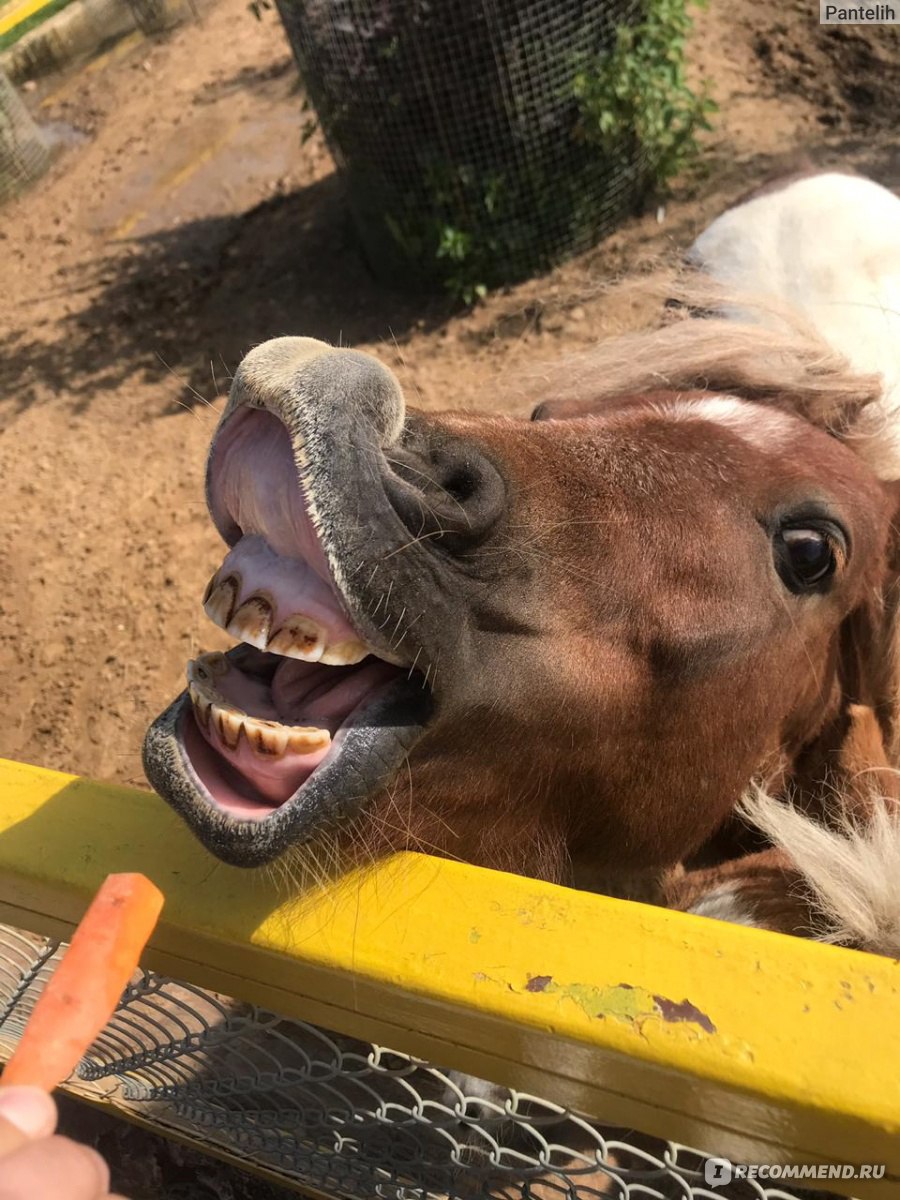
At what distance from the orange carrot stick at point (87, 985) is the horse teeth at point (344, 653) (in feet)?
1.20

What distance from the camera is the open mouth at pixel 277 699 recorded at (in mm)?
1148

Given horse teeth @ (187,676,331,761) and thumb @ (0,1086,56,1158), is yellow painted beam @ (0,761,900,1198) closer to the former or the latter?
horse teeth @ (187,676,331,761)

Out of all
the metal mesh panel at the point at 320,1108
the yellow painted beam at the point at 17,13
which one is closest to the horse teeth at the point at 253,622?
the metal mesh panel at the point at 320,1108

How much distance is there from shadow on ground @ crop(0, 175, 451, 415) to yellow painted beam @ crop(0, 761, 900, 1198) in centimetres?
405

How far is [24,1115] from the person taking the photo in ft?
2.66

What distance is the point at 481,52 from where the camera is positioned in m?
4.48

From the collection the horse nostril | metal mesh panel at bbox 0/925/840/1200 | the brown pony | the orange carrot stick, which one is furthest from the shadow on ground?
the orange carrot stick

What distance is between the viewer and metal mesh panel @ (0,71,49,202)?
22.9ft

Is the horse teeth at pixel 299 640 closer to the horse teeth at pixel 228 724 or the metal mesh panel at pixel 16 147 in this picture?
the horse teeth at pixel 228 724

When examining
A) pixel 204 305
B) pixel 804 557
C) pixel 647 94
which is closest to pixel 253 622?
pixel 804 557

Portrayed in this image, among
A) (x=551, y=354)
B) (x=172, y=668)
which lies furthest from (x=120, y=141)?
(x=172, y=668)

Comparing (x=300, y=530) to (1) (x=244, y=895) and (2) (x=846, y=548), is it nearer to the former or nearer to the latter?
(1) (x=244, y=895)

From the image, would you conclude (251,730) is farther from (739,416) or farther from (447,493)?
(739,416)

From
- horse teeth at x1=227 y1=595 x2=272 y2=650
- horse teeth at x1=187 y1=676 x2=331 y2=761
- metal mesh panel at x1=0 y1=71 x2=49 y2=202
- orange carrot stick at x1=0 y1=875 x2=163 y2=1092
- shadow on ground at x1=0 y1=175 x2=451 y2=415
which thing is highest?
metal mesh panel at x1=0 y1=71 x2=49 y2=202
